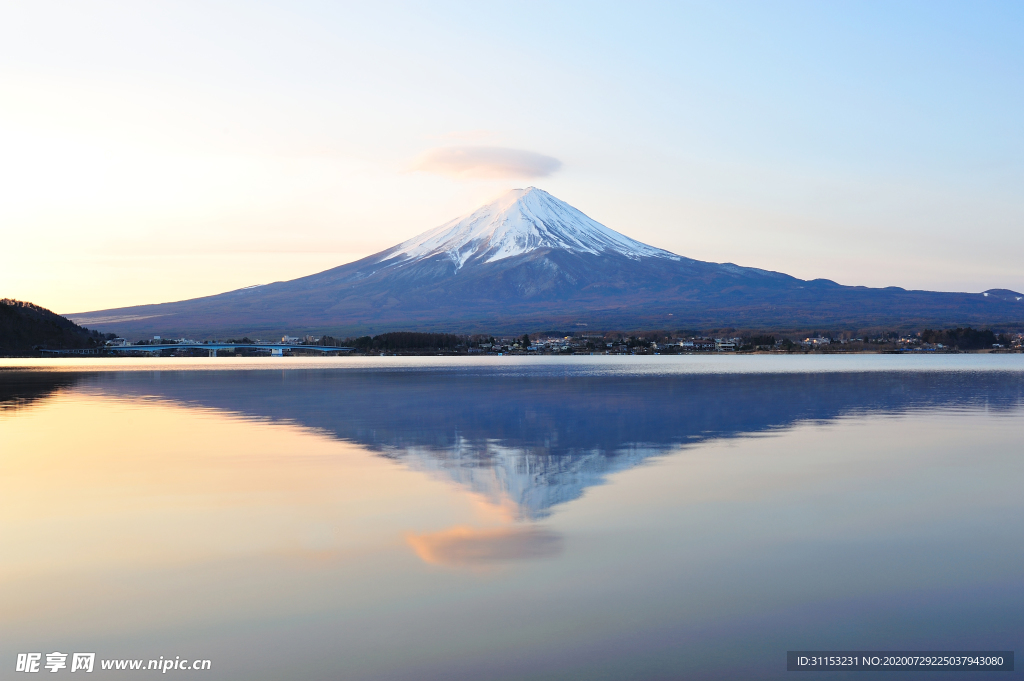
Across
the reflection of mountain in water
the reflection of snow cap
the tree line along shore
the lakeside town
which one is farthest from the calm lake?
the tree line along shore

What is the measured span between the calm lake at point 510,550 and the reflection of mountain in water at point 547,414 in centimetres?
21

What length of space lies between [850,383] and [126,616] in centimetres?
4741

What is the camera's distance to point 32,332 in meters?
180

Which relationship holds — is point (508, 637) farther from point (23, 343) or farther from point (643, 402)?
point (23, 343)

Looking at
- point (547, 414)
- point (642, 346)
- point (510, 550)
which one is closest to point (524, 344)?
point (642, 346)

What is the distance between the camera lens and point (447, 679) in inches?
257

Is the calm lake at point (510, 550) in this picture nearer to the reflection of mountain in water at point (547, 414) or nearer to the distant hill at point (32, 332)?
the reflection of mountain in water at point (547, 414)

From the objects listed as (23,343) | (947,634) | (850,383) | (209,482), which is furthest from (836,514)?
(23,343)

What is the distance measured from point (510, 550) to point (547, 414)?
1870cm

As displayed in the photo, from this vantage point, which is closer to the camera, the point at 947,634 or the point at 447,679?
the point at 447,679

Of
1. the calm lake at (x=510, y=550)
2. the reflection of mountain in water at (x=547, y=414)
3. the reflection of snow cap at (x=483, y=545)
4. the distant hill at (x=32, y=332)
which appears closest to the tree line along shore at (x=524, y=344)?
the distant hill at (x=32, y=332)

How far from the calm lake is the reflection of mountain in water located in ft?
0.68

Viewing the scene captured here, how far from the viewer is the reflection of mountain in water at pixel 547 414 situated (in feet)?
55.0

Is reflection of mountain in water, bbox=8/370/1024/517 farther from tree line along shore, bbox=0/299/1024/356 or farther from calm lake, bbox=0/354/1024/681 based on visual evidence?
tree line along shore, bbox=0/299/1024/356
